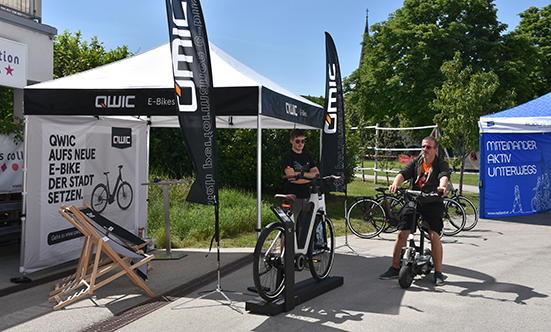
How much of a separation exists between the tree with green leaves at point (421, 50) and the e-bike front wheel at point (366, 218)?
543 inches

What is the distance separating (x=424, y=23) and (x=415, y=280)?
71.6 feet

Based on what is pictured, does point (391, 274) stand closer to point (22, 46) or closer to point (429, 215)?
point (429, 215)

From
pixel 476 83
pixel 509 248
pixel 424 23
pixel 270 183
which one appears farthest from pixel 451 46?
pixel 509 248

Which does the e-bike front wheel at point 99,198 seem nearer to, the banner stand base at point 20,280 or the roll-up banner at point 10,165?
the banner stand base at point 20,280

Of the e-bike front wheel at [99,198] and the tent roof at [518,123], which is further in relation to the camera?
the tent roof at [518,123]

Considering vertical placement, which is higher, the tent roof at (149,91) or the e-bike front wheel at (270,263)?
the tent roof at (149,91)

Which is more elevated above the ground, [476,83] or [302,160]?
[476,83]

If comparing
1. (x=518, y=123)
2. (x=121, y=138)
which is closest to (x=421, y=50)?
(x=518, y=123)

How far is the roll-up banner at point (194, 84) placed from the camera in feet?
16.2

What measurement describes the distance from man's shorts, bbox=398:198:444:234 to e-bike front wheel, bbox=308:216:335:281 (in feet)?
3.27

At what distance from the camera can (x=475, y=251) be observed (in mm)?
7805

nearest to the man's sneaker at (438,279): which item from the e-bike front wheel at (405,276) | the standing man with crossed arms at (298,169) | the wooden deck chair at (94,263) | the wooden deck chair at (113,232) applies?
the e-bike front wheel at (405,276)

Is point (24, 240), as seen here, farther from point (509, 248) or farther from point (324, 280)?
point (509, 248)

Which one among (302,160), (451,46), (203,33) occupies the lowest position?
(302,160)
